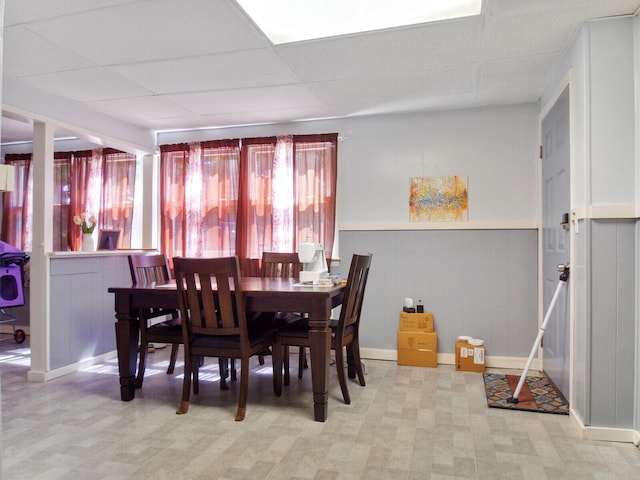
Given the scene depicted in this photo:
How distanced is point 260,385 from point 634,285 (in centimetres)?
246

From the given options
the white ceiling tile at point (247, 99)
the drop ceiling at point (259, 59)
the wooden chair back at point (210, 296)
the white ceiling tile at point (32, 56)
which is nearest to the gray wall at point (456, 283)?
the drop ceiling at point (259, 59)

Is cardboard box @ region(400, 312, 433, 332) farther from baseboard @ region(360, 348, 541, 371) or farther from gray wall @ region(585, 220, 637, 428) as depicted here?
gray wall @ region(585, 220, 637, 428)

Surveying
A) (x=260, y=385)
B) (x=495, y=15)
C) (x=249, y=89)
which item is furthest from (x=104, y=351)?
(x=495, y=15)

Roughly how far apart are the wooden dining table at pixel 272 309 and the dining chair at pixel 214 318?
121mm

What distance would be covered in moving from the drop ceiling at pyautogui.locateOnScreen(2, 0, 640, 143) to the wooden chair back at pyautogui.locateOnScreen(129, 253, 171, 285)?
52.5 inches

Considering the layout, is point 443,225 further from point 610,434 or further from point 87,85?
point 87,85

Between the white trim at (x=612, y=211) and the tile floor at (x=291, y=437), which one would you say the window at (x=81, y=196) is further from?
the white trim at (x=612, y=211)

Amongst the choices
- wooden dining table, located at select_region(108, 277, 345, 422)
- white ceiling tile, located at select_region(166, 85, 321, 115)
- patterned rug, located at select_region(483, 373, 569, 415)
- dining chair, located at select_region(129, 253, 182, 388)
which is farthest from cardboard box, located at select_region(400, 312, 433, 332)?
white ceiling tile, located at select_region(166, 85, 321, 115)

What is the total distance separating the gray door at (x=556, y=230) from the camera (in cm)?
295

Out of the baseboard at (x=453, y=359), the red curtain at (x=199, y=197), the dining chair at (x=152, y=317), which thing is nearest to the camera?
the dining chair at (x=152, y=317)

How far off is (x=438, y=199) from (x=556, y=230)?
110cm

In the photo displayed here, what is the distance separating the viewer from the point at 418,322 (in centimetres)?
400

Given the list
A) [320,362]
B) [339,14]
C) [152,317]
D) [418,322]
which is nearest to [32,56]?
[152,317]

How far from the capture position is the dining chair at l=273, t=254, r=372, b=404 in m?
2.92
